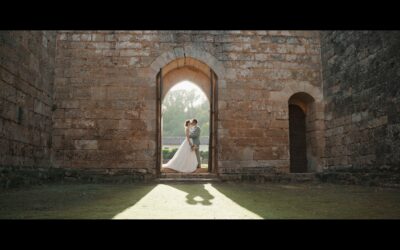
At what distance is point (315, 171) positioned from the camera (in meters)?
7.90

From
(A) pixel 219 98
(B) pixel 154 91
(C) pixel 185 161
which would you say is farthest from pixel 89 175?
(A) pixel 219 98

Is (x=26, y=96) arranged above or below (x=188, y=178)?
above

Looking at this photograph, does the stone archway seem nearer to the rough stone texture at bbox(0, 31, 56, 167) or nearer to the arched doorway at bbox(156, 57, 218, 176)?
the arched doorway at bbox(156, 57, 218, 176)

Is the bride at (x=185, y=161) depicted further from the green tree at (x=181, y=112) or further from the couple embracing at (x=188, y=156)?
the green tree at (x=181, y=112)

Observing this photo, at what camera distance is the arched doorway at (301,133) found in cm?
821

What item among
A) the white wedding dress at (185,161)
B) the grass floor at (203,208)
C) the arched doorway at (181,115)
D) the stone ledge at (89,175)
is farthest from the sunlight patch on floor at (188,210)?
the arched doorway at (181,115)

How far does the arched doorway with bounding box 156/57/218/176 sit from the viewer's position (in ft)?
25.0

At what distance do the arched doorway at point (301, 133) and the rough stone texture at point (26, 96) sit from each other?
6.21 metres

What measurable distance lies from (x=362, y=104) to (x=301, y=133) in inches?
91.5

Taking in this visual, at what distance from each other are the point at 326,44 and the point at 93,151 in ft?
20.7

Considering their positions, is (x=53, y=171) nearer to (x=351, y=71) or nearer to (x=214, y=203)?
(x=214, y=203)

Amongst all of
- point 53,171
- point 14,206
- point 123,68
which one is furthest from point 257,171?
point 14,206

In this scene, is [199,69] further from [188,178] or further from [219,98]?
[188,178]

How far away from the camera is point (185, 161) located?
8609 mm
